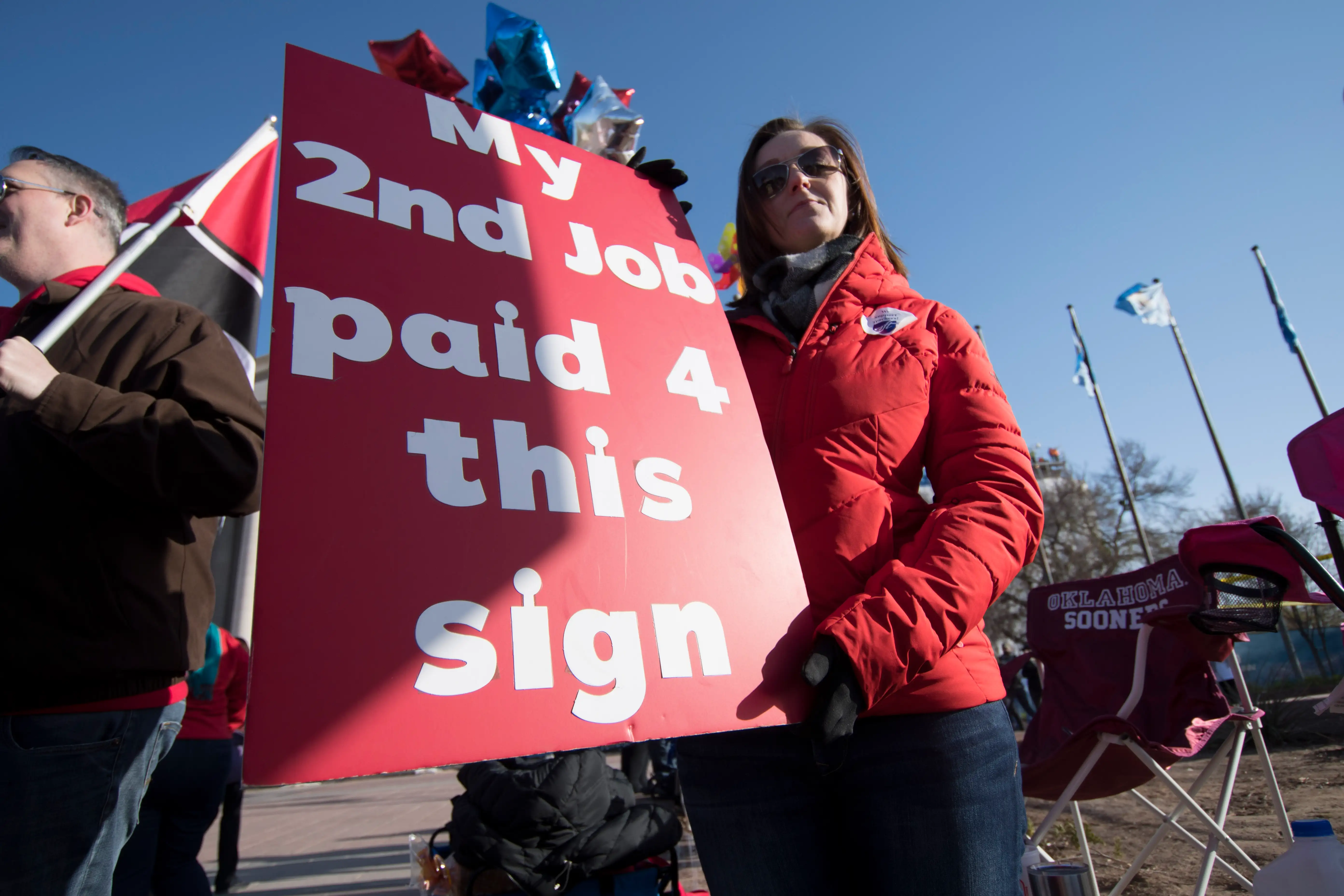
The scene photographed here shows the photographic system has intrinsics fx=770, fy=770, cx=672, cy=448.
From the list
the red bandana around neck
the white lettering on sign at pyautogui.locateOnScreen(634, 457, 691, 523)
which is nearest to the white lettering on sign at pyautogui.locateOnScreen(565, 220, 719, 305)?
the white lettering on sign at pyautogui.locateOnScreen(634, 457, 691, 523)

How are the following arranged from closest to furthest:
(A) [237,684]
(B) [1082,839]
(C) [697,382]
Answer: (C) [697,382] → (B) [1082,839] → (A) [237,684]

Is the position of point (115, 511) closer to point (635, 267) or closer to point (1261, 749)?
point (635, 267)

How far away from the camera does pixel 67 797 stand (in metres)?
1.19

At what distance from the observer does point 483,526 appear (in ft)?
3.02

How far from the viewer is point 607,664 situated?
3.02 ft

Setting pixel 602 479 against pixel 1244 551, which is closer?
pixel 602 479

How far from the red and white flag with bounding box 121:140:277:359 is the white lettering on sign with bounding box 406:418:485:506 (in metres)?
2.19

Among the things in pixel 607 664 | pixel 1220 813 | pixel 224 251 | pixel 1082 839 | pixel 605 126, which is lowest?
pixel 1082 839

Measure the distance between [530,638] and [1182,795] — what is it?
8.26 ft

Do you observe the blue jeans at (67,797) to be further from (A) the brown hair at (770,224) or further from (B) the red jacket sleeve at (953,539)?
(A) the brown hair at (770,224)

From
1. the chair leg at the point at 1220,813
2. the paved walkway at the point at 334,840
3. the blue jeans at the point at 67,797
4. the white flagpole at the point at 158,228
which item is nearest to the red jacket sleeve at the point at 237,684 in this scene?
the paved walkway at the point at 334,840

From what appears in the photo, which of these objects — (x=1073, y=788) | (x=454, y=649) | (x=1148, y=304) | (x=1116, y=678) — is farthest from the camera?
(x=1148, y=304)

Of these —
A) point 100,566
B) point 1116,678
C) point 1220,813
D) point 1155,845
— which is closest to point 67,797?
point 100,566

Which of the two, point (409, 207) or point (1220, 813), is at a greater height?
point (409, 207)
